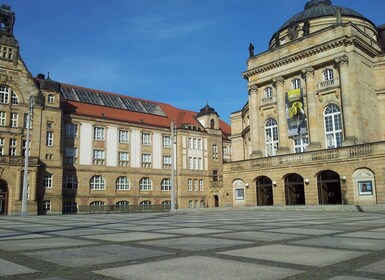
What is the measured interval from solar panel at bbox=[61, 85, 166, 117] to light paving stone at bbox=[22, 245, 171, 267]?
6047 cm

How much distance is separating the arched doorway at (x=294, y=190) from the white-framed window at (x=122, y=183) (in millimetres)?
30494

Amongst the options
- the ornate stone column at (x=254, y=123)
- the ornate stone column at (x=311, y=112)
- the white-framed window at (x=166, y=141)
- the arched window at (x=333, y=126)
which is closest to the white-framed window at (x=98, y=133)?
the white-framed window at (x=166, y=141)

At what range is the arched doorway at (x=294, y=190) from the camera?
145 ft

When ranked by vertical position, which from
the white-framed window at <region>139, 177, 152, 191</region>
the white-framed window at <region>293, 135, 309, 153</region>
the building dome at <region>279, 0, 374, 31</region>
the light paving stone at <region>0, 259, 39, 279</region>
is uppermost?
the building dome at <region>279, 0, 374, 31</region>

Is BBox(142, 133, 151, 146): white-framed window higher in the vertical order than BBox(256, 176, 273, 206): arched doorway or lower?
higher

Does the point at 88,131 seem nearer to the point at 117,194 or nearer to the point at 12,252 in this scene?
the point at 117,194

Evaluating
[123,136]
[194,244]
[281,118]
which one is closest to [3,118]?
[123,136]

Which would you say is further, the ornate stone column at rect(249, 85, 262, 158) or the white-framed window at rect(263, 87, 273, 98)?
the white-framed window at rect(263, 87, 273, 98)

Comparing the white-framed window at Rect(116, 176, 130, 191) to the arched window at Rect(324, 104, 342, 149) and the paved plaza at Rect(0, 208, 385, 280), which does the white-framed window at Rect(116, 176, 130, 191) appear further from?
the paved plaza at Rect(0, 208, 385, 280)

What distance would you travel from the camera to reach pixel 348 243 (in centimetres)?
932

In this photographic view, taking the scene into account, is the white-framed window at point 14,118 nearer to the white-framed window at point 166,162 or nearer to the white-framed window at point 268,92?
the white-framed window at point 166,162

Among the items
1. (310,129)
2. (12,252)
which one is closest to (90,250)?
(12,252)

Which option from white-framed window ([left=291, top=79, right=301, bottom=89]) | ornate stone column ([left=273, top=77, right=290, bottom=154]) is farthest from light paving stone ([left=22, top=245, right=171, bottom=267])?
white-framed window ([left=291, top=79, right=301, bottom=89])

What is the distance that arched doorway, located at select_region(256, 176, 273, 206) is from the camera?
4759 cm
